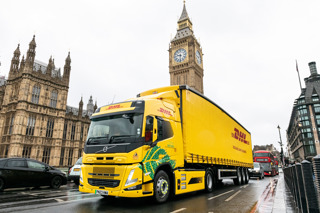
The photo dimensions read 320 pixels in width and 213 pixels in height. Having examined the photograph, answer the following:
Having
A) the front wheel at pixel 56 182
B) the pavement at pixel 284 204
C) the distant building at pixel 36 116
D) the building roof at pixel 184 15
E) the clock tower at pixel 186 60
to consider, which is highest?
the building roof at pixel 184 15

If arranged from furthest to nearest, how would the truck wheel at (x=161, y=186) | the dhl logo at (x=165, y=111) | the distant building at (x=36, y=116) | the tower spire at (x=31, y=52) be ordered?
the tower spire at (x=31, y=52) < the distant building at (x=36, y=116) < the dhl logo at (x=165, y=111) < the truck wheel at (x=161, y=186)

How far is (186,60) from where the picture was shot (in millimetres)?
75688

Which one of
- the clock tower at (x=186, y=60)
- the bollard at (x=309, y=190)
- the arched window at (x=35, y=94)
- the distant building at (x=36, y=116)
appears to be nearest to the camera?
the bollard at (x=309, y=190)

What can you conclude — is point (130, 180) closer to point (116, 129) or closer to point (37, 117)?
point (116, 129)

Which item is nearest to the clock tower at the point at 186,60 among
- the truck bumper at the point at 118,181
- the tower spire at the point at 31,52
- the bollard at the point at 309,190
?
the tower spire at the point at 31,52

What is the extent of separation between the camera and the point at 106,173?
6.28m

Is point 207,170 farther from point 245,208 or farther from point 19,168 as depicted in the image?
point 19,168

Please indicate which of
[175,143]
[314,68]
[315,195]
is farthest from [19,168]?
[314,68]

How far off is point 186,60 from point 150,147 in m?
72.4

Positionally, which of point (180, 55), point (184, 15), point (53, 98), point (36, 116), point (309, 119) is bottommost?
point (36, 116)

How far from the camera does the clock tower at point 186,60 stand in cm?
7394

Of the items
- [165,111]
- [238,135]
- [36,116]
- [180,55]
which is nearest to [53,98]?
[36,116]

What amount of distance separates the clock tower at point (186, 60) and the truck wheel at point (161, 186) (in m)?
66.3

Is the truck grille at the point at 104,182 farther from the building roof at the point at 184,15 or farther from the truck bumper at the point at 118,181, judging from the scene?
the building roof at the point at 184,15
